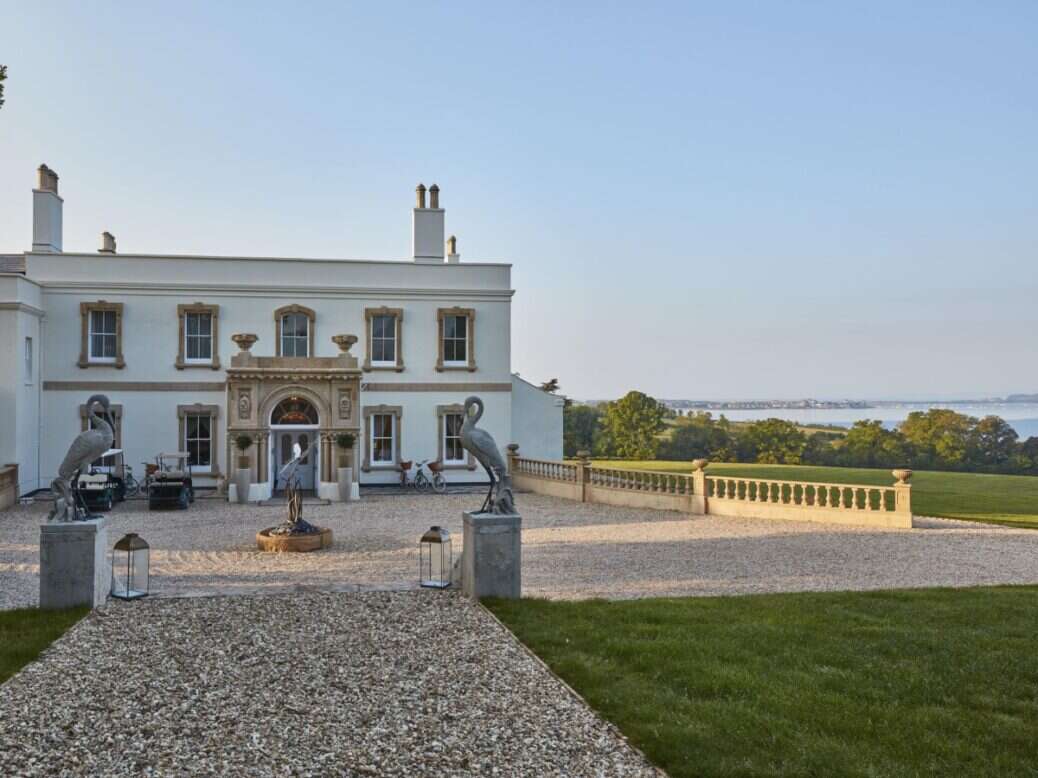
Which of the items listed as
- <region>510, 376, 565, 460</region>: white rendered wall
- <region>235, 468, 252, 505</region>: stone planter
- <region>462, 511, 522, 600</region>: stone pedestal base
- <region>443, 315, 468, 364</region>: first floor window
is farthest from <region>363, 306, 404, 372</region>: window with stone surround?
<region>462, 511, 522, 600</region>: stone pedestal base

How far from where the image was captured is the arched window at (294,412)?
22.1m

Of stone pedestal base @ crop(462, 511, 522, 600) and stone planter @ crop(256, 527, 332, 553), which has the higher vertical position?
stone pedestal base @ crop(462, 511, 522, 600)

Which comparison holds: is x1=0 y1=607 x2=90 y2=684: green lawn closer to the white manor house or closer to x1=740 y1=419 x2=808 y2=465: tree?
the white manor house

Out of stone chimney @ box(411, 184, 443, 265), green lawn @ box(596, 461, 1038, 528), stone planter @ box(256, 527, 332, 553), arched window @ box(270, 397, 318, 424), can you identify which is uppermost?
stone chimney @ box(411, 184, 443, 265)

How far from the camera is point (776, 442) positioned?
1740 inches

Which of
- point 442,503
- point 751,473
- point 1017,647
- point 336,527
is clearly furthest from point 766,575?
point 751,473

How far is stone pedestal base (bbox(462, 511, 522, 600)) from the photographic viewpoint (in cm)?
894

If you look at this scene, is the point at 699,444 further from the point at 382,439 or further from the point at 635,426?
the point at 382,439

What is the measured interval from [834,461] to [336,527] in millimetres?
32890

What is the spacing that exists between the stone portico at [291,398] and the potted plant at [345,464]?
0.51 feet

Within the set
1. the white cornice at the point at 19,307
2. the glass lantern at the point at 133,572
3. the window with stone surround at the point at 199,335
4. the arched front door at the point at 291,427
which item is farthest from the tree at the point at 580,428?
the glass lantern at the point at 133,572

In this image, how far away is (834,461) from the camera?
42.1 m

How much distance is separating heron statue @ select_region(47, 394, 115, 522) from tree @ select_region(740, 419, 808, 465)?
38.8m

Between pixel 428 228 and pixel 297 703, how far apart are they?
2161 centimetres
